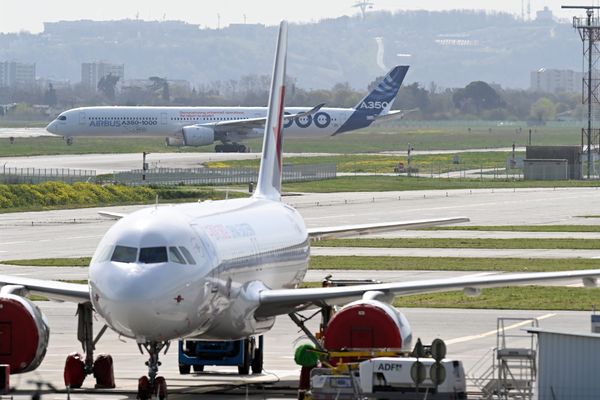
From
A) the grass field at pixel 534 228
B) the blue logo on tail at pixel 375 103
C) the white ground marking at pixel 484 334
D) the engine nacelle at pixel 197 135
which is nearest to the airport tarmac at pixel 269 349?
the white ground marking at pixel 484 334

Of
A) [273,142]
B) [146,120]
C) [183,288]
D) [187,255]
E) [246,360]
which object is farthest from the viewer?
[146,120]

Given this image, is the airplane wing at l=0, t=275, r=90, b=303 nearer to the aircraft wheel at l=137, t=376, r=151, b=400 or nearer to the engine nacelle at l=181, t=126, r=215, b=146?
the aircraft wheel at l=137, t=376, r=151, b=400

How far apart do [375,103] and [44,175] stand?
2818 inches

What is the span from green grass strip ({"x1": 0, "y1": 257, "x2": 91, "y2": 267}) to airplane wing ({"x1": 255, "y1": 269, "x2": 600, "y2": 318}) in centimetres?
3240

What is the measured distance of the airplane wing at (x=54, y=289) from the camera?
32.7 meters

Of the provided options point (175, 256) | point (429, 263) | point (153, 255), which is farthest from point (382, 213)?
point (153, 255)

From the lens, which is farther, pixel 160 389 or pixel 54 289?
pixel 54 289

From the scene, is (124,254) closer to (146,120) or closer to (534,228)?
(534,228)

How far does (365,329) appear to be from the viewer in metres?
31.4

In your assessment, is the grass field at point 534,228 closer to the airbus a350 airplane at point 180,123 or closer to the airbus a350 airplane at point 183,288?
the airbus a350 airplane at point 183,288

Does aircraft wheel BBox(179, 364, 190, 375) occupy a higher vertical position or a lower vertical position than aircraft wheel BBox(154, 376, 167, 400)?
lower

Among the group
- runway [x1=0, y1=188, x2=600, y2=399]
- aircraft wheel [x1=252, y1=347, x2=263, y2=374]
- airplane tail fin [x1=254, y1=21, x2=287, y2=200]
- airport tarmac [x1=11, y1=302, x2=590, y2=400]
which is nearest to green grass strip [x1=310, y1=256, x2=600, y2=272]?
runway [x1=0, y1=188, x2=600, y2=399]

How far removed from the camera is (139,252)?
29.5 metres

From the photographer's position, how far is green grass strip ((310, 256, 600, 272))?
211 ft
